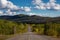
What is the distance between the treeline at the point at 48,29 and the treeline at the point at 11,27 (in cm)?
13

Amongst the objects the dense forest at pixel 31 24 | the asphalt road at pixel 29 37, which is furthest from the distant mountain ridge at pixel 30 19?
the asphalt road at pixel 29 37

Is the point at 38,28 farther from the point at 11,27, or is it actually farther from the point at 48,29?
the point at 11,27

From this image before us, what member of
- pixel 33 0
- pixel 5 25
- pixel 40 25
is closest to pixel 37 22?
pixel 40 25

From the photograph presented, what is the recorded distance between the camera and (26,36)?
1.35 meters

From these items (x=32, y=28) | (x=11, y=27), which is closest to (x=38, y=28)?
(x=32, y=28)

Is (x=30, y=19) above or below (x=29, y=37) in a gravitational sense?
above

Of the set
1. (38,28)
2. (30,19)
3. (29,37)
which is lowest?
(29,37)

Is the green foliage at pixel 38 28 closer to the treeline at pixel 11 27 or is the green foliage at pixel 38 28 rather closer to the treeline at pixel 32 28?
the treeline at pixel 32 28

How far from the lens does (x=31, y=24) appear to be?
53.1 inches

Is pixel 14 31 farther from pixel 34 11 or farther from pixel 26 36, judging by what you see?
pixel 34 11

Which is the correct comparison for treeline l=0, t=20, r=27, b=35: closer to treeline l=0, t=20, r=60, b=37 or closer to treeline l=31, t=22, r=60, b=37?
treeline l=0, t=20, r=60, b=37

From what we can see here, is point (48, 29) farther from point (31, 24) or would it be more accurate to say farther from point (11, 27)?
point (11, 27)

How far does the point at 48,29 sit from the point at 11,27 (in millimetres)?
443

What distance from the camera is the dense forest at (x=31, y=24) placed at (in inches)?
52.2
